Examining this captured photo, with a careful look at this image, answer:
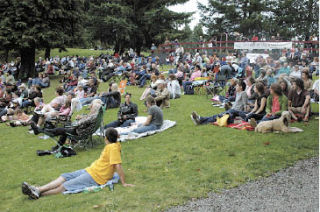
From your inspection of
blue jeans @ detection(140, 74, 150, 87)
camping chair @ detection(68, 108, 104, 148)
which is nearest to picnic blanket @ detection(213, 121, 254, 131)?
camping chair @ detection(68, 108, 104, 148)

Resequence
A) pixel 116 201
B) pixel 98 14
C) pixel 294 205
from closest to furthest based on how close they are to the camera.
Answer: pixel 294 205, pixel 116 201, pixel 98 14

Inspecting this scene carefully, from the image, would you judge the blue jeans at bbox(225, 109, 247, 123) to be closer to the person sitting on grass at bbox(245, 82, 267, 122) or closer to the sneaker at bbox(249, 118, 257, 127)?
the person sitting on grass at bbox(245, 82, 267, 122)

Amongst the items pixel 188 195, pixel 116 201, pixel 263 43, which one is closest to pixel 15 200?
pixel 116 201

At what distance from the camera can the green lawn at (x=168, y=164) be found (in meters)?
5.27

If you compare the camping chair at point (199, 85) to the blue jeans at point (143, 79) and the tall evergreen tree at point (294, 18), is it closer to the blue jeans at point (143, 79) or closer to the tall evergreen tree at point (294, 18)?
the blue jeans at point (143, 79)

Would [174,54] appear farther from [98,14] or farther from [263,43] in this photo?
[98,14]

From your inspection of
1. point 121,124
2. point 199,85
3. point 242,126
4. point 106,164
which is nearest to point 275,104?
point 242,126

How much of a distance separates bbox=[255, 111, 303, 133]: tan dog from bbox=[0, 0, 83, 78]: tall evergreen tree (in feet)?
62.8

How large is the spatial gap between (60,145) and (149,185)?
335cm

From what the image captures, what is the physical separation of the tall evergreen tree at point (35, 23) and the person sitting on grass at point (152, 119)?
16734 mm

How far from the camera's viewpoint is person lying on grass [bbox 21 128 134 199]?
18.7 feet

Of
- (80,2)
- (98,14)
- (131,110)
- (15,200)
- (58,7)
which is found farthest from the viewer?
(98,14)

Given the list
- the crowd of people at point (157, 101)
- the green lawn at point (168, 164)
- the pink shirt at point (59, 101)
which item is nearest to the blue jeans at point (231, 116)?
the crowd of people at point (157, 101)

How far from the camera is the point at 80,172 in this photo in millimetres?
5988
